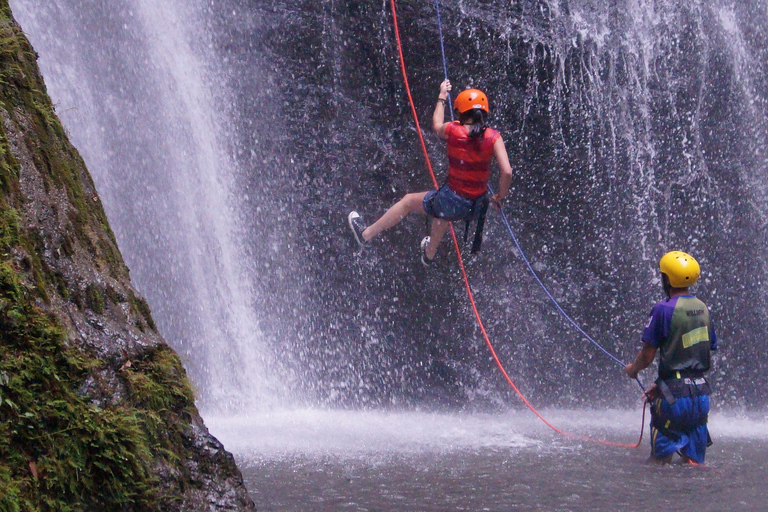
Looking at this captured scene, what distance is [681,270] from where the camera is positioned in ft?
17.3

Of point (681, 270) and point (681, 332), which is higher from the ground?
point (681, 270)

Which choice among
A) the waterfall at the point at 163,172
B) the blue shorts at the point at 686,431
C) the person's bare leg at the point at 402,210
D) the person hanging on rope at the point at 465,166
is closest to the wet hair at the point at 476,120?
the person hanging on rope at the point at 465,166

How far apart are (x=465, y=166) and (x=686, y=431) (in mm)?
2668

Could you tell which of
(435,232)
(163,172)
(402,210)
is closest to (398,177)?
(163,172)

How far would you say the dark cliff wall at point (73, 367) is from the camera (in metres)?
2.56

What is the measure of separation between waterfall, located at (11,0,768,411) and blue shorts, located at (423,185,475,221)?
3.74 metres

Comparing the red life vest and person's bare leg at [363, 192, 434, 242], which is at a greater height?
the red life vest

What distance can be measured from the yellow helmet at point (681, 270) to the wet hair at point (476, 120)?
172 centimetres

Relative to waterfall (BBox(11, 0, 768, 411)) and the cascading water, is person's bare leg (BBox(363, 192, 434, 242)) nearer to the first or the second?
the cascading water

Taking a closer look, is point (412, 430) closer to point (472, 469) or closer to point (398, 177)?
point (472, 469)

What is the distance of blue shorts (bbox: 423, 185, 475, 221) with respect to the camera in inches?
247

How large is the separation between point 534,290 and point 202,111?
5.42 metres

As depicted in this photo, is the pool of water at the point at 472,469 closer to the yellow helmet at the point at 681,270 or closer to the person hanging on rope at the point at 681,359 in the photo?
the person hanging on rope at the point at 681,359

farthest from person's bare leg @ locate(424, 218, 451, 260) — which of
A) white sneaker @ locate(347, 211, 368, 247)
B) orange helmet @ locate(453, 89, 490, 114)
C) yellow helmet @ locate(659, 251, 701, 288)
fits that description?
yellow helmet @ locate(659, 251, 701, 288)
